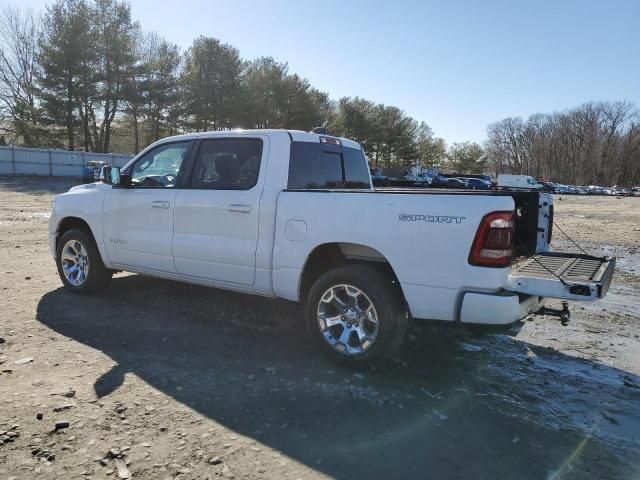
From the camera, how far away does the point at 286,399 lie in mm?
3525

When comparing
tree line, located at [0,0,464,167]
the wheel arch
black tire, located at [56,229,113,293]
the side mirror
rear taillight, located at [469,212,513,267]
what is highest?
tree line, located at [0,0,464,167]

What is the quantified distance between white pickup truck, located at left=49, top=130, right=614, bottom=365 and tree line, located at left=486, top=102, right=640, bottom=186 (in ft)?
389

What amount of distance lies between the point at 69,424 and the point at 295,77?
5401cm

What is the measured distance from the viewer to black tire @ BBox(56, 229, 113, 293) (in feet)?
19.3

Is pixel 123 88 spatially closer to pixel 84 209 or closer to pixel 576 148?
pixel 84 209

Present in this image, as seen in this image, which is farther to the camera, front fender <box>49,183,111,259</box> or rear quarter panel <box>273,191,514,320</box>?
front fender <box>49,183,111,259</box>

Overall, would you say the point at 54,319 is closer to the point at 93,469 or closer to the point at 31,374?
the point at 31,374

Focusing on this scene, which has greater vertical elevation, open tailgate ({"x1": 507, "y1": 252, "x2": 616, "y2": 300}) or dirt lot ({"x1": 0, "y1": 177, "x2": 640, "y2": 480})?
open tailgate ({"x1": 507, "y1": 252, "x2": 616, "y2": 300})

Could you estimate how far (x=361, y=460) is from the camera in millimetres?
2811

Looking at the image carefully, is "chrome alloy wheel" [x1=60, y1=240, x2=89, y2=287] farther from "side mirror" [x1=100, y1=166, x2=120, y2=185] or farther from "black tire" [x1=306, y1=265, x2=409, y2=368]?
"black tire" [x1=306, y1=265, x2=409, y2=368]

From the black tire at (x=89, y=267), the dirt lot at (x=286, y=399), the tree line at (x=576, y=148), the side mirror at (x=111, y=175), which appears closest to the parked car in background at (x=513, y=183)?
the dirt lot at (x=286, y=399)

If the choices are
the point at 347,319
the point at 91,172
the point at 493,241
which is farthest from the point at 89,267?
the point at 91,172

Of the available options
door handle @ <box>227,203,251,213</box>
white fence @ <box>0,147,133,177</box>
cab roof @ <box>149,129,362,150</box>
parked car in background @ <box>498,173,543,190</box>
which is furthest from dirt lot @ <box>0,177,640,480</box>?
white fence @ <box>0,147,133,177</box>

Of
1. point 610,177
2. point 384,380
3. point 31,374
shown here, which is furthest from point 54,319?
point 610,177
